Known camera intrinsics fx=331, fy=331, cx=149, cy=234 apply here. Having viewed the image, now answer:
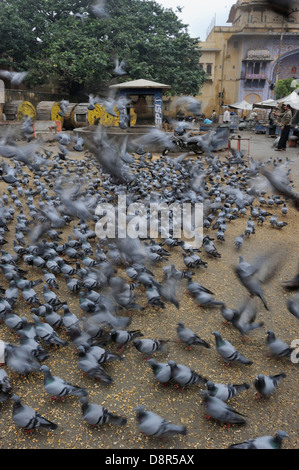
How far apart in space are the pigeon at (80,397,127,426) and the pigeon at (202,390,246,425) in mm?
765

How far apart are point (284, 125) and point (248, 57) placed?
71.0 ft

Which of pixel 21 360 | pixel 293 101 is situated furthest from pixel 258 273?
pixel 293 101

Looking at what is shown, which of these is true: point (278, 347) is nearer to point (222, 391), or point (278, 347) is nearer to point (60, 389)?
point (222, 391)

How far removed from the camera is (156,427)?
2803 mm

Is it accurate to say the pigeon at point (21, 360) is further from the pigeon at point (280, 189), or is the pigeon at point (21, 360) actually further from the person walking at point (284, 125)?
the person walking at point (284, 125)

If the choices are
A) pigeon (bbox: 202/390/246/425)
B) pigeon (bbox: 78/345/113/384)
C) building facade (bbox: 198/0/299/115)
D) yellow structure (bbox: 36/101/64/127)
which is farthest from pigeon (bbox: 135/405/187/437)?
building facade (bbox: 198/0/299/115)

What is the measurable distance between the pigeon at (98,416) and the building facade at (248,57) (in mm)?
35637

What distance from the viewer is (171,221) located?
7.14 m

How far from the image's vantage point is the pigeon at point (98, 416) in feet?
9.51

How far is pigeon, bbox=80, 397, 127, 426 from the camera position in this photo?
2.90 meters

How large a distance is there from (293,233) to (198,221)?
82.8 inches

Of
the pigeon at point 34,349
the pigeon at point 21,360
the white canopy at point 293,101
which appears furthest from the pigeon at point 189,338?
the white canopy at point 293,101

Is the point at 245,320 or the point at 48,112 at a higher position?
the point at 48,112
